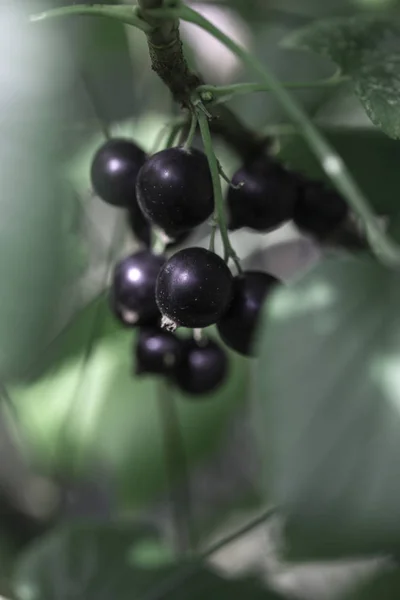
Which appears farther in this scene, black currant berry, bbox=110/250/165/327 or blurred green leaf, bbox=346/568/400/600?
blurred green leaf, bbox=346/568/400/600

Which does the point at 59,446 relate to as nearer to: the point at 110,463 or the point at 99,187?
the point at 110,463

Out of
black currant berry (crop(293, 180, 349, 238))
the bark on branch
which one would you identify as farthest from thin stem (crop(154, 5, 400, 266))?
black currant berry (crop(293, 180, 349, 238))

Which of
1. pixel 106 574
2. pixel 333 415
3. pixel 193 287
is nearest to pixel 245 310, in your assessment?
pixel 193 287

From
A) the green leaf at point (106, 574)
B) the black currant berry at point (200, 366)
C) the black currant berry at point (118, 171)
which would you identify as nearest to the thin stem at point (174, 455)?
the green leaf at point (106, 574)

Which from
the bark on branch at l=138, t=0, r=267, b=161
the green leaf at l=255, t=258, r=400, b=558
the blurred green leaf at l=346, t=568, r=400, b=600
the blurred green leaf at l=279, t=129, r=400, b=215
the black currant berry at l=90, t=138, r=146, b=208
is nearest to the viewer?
the green leaf at l=255, t=258, r=400, b=558

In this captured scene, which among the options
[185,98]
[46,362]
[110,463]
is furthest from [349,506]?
[110,463]

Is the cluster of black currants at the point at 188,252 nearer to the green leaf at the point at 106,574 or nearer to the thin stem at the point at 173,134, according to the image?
the thin stem at the point at 173,134

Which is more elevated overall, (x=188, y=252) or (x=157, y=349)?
(x=188, y=252)

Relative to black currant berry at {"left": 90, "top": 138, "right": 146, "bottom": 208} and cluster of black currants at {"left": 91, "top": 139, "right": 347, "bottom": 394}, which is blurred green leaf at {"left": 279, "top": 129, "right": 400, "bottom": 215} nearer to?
cluster of black currants at {"left": 91, "top": 139, "right": 347, "bottom": 394}

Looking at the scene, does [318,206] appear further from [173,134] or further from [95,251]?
[95,251]
